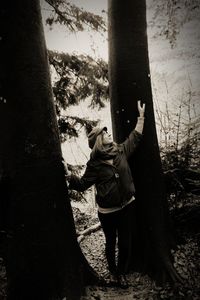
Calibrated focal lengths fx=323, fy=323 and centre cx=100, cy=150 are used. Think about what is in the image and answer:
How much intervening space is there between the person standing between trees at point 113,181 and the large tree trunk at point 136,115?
0.20 m

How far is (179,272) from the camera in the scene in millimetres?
4574

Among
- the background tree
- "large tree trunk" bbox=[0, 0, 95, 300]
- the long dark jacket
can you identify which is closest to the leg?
the long dark jacket

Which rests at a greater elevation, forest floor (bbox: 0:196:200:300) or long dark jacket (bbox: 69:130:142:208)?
long dark jacket (bbox: 69:130:142:208)

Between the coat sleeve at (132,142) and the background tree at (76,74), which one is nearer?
the coat sleeve at (132,142)

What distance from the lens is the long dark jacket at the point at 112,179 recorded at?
4.34 m

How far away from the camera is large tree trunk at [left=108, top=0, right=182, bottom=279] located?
4633mm

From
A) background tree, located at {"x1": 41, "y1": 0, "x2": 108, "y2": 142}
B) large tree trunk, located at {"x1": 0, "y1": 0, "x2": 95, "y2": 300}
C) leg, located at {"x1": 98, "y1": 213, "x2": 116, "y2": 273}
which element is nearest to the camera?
large tree trunk, located at {"x1": 0, "y1": 0, "x2": 95, "y2": 300}

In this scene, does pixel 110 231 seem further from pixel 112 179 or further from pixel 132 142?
pixel 132 142

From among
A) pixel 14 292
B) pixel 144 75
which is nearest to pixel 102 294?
pixel 14 292

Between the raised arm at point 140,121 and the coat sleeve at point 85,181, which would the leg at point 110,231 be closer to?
the coat sleeve at point 85,181

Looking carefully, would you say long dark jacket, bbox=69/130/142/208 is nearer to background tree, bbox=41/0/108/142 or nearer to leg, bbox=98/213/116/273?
leg, bbox=98/213/116/273

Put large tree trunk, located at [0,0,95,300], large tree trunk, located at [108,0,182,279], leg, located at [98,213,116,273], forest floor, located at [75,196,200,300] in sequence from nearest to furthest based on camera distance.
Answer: large tree trunk, located at [0,0,95,300], forest floor, located at [75,196,200,300], leg, located at [98,213,116,273], large tree trunk, located at [108,0,182,279]

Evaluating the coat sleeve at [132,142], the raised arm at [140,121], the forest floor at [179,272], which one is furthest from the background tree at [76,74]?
the forest floor at [179,272]

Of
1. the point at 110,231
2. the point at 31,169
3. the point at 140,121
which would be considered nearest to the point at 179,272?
the point at 110,231
